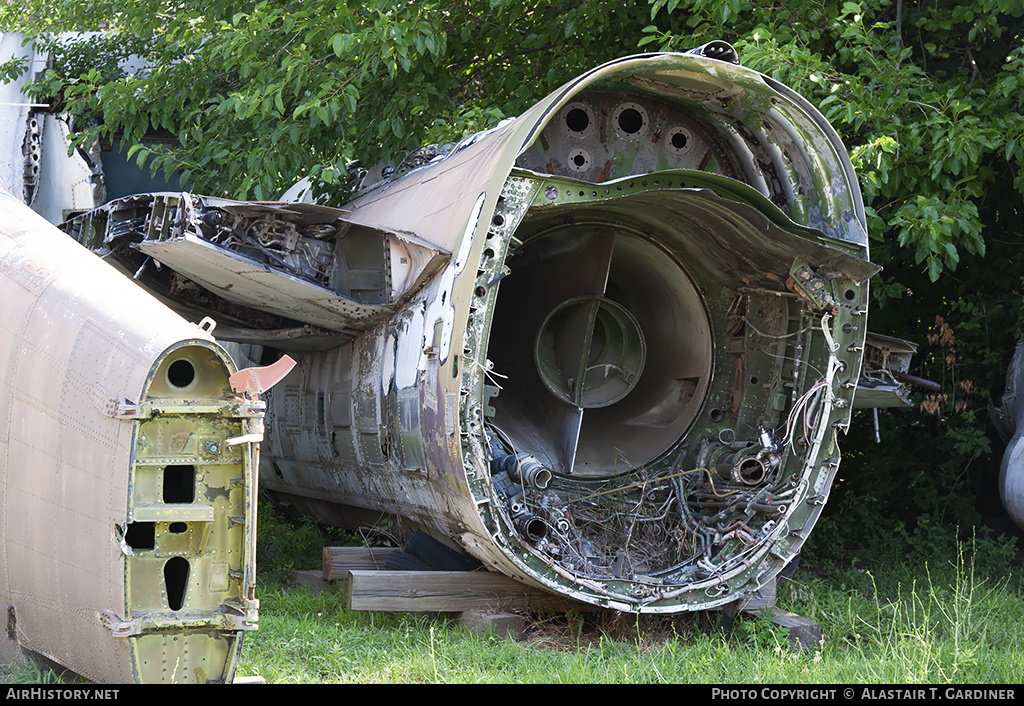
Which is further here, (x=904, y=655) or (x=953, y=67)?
(x=953, y=67)

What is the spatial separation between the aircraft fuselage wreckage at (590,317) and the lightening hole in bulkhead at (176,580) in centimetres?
143

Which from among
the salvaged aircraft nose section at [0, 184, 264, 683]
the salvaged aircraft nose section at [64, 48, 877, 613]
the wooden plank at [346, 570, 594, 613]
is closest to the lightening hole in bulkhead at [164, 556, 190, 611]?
the salvaged aircraft nose section at [0, 184, 264, 683]

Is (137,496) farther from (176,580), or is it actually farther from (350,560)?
(350,560)

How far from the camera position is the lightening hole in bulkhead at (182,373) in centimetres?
368

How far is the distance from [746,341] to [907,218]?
4.35 feet

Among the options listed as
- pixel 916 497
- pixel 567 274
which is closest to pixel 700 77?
pixel 567 274

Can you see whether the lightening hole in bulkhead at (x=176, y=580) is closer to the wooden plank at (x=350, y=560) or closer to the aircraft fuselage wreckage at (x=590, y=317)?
the aircraft fuselage wreckage at (x=590, y=317)

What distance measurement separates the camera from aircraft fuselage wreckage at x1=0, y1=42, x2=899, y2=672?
4969 millimetres

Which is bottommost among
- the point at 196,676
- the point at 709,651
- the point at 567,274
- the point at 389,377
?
the point at 709,651

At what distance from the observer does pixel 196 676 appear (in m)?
Result: 3.58

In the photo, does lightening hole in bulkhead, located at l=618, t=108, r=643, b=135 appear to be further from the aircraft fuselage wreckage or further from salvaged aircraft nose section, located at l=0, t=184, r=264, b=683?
salvaged aircraft nose section, located at l=0, t=184, r=264, b=683

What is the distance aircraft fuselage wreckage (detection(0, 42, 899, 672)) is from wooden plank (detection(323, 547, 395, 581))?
10.5 inches

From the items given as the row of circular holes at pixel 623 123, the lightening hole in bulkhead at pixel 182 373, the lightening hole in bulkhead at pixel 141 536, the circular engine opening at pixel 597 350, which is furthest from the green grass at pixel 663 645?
the row of circular holes at pixel 623 123

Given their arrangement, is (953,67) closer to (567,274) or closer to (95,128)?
(567,274)
